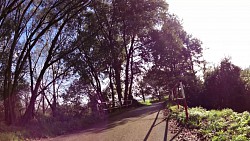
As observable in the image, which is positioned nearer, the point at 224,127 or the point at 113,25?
the point at 224,127

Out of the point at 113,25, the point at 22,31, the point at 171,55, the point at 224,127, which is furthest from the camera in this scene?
the point at 171,55

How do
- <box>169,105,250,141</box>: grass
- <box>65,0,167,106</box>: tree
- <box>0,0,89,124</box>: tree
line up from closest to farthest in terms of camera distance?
<box>169,105,250,141</box>: grass
<box>0,0,89,124</box>: tree
<box>65,0,167,106</box>: tree

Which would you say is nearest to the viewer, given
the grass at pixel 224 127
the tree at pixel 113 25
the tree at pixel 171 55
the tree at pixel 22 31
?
the grass at pixel 224 127

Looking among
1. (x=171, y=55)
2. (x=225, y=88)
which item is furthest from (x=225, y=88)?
(x=171, y=55)

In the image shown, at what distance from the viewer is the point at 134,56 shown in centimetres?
3903

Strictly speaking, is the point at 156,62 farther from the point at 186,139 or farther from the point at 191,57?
the point at 186,139

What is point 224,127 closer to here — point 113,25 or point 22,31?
point 22,31

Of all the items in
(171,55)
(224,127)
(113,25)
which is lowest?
(224,127)

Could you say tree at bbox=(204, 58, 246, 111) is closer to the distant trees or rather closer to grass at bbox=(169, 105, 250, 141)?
the distant trees

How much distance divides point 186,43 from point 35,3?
124ft

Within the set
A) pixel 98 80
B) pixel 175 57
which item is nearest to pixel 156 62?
pixel 175 57

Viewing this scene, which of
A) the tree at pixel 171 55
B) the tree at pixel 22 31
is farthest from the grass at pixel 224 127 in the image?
the tree at pixel 171 55

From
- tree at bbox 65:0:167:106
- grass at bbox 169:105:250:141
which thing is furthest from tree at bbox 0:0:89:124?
grass at bbox 169:105:250:141

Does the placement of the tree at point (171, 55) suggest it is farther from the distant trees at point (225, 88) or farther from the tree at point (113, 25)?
the distant trees at point (225, 88)
